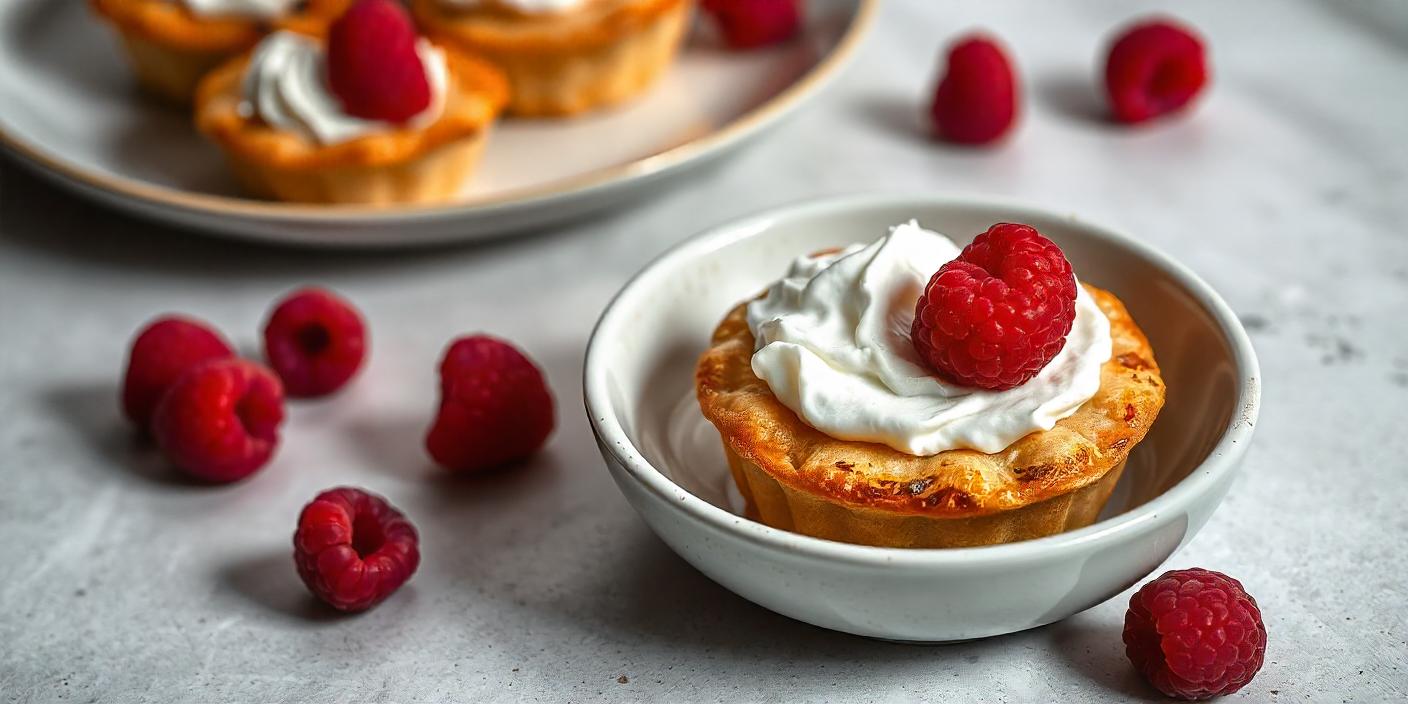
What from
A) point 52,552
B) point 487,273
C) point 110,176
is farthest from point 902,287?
point 110,176

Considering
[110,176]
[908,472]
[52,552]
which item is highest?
[908,472]

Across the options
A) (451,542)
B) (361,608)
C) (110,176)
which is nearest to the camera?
(361,608)

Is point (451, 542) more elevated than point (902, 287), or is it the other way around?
point (902, 287)

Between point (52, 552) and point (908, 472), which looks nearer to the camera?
point (908, 472)

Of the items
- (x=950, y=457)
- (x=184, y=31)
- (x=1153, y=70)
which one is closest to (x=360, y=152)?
(x=184, y=31)

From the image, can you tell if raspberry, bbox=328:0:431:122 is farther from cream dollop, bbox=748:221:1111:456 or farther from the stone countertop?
cream dollop, bbox=748:221:1111:456

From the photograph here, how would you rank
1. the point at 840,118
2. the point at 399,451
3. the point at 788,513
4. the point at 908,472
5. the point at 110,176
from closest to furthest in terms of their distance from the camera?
the point at 908,472, the point at 788,513, the point at 399,451, the point at 110,176, the point at 840,118

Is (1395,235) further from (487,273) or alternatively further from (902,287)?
(487,273)
